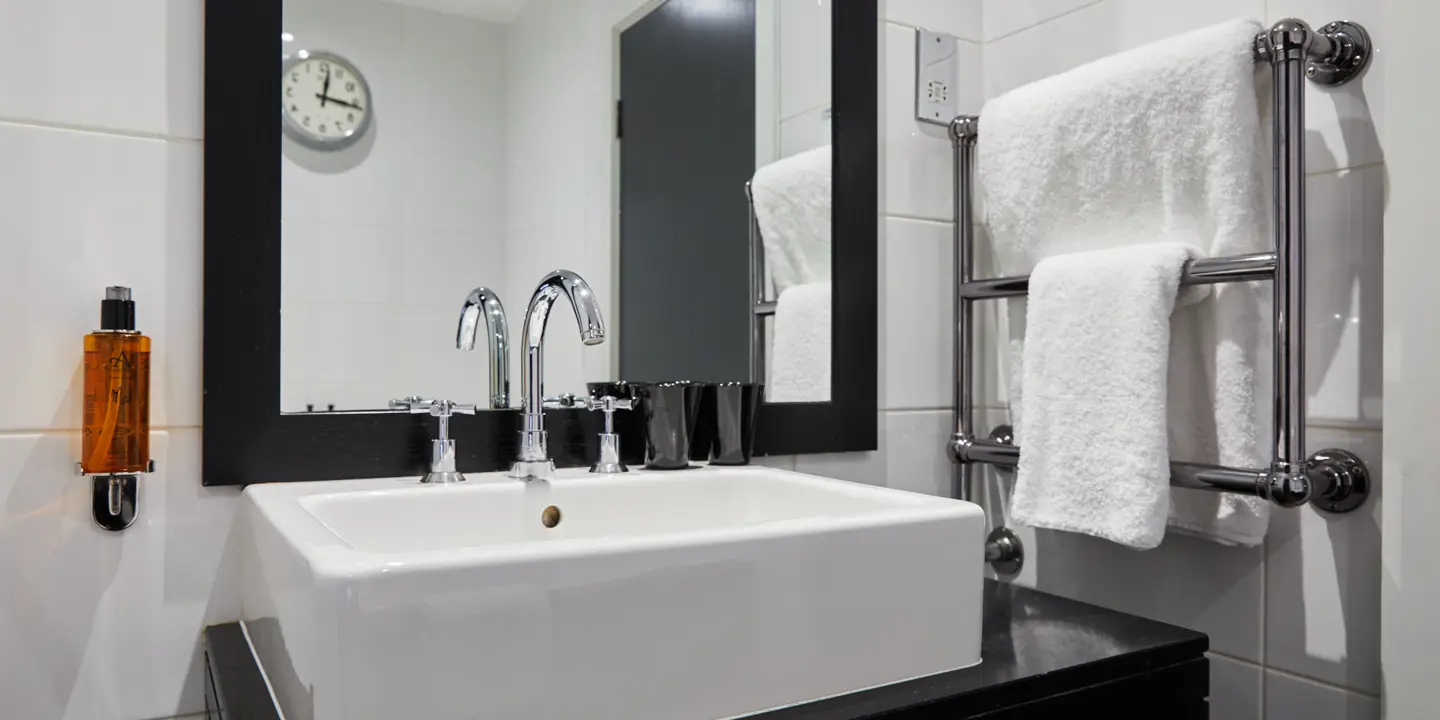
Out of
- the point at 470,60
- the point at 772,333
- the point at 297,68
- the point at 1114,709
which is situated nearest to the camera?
the point at 1114,709

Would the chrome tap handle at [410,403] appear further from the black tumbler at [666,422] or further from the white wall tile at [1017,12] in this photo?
the white wall tile at [1017,12]

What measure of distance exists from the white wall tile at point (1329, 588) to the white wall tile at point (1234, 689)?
0.03m

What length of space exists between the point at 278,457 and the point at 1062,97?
0.99 meters

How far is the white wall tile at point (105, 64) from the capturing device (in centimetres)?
84

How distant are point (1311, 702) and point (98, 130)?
1.35 m

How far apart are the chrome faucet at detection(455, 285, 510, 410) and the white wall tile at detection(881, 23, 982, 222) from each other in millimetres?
592

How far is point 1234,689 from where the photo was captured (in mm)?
1094

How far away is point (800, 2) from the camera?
4.31 ft

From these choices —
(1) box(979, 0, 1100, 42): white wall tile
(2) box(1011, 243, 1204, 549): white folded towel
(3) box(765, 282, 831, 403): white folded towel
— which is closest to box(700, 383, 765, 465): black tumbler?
(3) box(765, 282, 831, 403): white folded towel

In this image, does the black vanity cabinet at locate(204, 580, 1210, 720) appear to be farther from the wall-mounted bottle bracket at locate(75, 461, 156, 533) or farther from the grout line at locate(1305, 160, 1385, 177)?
the grout line at locate(1305, 160, 1385, 177)

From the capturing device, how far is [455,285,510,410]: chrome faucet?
1.04 m

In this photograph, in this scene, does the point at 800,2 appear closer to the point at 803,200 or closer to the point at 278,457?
the point at 803,200

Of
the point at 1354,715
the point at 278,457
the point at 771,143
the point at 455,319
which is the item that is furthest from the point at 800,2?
the point at 1354,715

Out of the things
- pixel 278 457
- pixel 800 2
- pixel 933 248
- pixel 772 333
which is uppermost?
pixel 800 2
